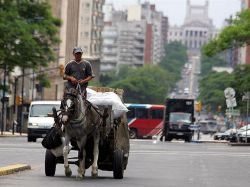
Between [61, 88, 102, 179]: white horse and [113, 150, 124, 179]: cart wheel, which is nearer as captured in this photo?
[61, 88, 102, 179]: white horse

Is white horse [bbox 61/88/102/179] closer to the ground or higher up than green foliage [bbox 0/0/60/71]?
closer to the ground

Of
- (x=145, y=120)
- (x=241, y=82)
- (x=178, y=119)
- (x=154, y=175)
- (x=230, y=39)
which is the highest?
(x=230, y=39)

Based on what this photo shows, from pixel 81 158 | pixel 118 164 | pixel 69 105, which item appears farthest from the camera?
pixel 118 164

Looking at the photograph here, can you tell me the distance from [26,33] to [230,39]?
12.6 m

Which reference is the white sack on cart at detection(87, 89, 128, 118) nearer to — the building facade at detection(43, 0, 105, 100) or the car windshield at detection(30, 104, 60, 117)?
the car windshield at detection(30, 104, 60, 117)

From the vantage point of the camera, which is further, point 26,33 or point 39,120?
point 26,33

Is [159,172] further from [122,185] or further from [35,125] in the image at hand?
[35,125]

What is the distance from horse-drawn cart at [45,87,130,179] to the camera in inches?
896

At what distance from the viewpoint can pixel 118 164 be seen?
910 inches

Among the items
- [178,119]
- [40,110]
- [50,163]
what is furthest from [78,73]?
[178,119]

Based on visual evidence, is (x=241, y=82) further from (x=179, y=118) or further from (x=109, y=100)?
(x=109, y=100)

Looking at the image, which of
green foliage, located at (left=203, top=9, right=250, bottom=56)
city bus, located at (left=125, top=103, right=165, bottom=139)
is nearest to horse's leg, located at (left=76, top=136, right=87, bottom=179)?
green foliage, located at (left=203, top=9, right=250, bottom=56)

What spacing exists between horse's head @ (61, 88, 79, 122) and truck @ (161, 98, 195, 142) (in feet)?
181

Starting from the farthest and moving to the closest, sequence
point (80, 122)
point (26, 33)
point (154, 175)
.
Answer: point (26, 33) < point (154, 175) < point (80, 122)
